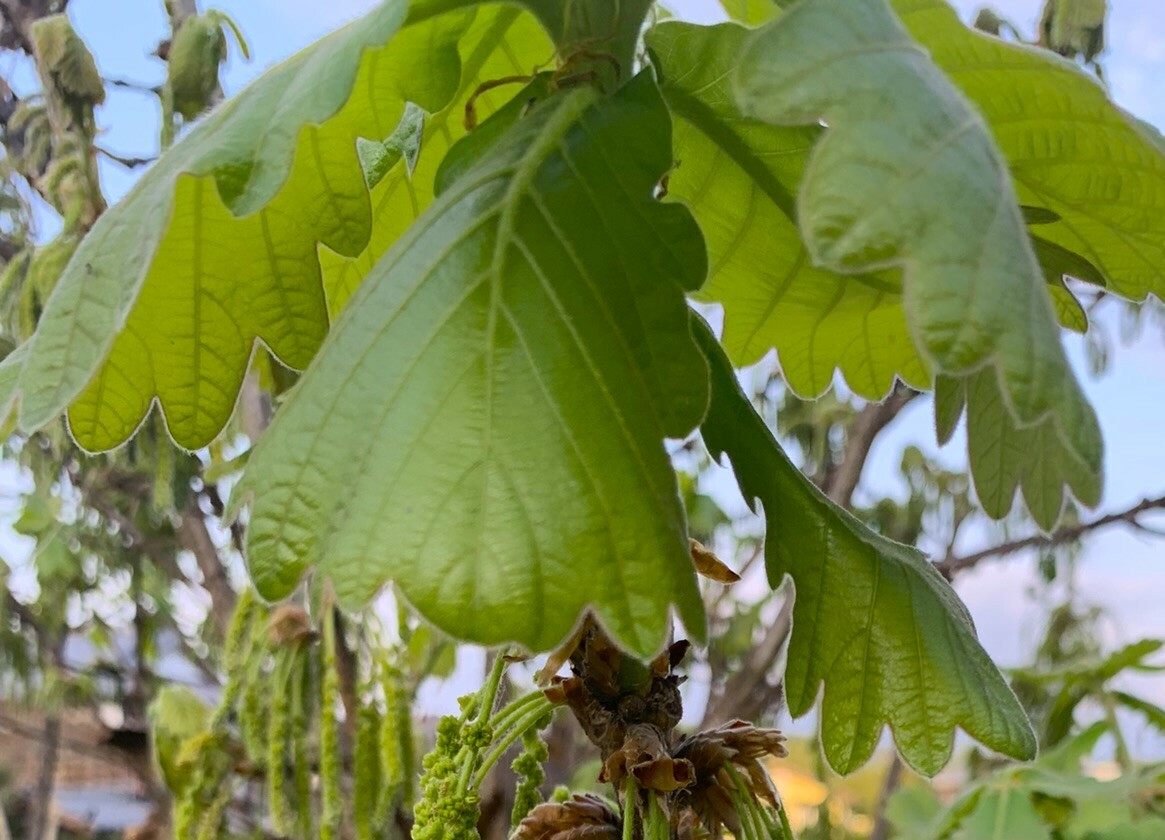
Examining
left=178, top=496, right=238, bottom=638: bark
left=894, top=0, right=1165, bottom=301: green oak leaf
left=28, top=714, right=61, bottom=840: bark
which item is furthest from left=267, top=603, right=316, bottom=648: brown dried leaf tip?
left=28, top=714, right=61, bottom=840: bark

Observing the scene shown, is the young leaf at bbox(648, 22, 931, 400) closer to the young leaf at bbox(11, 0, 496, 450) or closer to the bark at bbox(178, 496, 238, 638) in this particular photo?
the young leaf at bbox(11, 0, 496, 450)

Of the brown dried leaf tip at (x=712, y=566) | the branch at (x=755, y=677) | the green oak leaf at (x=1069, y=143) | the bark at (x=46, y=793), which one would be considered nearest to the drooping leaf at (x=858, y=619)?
the brown dried leaf tip at (x=712, y=566)

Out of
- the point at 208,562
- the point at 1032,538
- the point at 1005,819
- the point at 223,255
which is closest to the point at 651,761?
the point at 223,255

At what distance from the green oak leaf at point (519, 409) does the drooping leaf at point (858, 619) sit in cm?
8

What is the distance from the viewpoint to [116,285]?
0.35 meters

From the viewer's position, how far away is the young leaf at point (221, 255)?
34 centimetres

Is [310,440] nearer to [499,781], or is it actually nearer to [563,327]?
[563,327]

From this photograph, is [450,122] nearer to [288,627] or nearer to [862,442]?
[288,627]

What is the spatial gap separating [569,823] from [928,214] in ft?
0.86

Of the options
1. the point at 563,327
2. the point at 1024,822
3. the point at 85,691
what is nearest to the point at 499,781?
the point at 1024,822

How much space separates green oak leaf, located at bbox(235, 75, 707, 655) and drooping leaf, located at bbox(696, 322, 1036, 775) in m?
0.08

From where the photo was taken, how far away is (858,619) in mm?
418

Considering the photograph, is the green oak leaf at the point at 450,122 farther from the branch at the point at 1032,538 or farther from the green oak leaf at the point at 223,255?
the branch at the point at 1032,538

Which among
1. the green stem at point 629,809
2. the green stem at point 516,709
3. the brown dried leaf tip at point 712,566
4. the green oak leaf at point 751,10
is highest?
the green oak leaf at point 751,10
